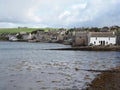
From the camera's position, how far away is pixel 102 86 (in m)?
24.2

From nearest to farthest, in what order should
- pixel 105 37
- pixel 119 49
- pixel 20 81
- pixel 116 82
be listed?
pixel 116 82
pixel 20 81
pixel 119 49
pixel 105 37

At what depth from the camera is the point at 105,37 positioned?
113m

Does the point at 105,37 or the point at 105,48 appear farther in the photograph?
the point at 105,37

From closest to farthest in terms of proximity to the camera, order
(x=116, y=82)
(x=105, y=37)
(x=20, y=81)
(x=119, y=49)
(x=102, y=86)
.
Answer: (x=102, y=86) → (x=116, y=82) → (x=20, y=81) → (x=119, y=49) → (x=105, y=37)

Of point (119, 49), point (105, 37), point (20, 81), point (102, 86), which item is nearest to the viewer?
point (102, 86)

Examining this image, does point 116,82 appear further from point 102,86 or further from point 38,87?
point 38,87

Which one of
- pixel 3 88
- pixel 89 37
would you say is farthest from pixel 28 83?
pixel 89 37

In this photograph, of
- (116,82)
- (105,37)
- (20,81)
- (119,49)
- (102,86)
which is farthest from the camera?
(105,37)

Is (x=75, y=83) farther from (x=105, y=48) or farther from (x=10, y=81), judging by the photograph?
(x=105, y=48)

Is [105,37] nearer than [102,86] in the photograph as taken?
No

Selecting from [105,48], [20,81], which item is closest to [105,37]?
[105,48]

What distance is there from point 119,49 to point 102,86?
7594 cm

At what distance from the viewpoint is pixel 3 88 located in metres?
24.7

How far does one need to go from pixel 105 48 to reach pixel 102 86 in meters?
77.4
